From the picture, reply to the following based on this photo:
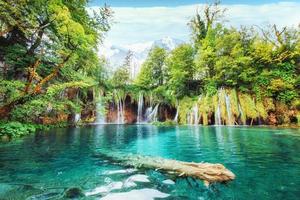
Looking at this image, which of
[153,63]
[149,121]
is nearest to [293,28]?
[153,63]

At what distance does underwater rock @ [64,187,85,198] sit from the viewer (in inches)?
153

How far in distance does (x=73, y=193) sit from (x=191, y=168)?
249cm

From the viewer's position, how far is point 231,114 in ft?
76.0

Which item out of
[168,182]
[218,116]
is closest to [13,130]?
[168,182]

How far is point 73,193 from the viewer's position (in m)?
4.01

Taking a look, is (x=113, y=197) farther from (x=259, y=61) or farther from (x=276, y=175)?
(x=259, y=61)

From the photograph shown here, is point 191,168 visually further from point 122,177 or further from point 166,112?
point 166,112

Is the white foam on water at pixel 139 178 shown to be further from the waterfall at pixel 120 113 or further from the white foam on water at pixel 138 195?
the waterfall at pixel 120 113

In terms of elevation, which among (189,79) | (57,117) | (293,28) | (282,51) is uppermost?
(293,28)

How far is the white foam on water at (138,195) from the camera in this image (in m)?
3.80

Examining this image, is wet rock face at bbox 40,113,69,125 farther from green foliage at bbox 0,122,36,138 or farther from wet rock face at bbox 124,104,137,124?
wet rock face at bbox 124,104,137,124

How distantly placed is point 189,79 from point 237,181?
2476cm

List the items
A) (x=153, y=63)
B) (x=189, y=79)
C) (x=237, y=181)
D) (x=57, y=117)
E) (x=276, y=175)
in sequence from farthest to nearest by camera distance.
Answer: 1. (x=153, y=63)
2. (x=189, y=79)
3. (x=57, y=117)
4. (x=276, y=175)
5. (x=237, y=181)

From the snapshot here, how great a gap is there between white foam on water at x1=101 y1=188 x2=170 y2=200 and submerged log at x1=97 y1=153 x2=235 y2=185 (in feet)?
2.94
